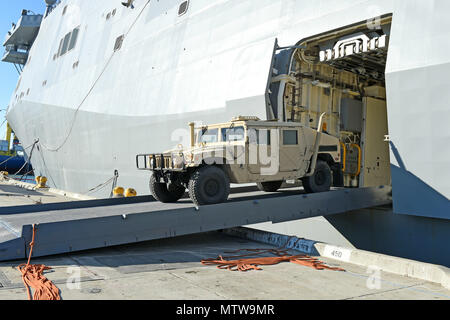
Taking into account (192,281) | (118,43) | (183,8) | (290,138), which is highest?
(183,8)

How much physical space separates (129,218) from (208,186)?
5.22 feet

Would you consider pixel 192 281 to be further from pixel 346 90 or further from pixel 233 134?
pixel 346 90

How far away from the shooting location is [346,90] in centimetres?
1189

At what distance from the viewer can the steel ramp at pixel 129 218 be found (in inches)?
208

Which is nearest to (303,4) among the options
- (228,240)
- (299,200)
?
(299,200)

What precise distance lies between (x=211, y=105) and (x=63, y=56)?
584 inches

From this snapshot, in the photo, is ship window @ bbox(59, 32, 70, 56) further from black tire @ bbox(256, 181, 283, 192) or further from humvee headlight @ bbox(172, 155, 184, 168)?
humvee headlight @ bbox(172, 155, 184, 168)

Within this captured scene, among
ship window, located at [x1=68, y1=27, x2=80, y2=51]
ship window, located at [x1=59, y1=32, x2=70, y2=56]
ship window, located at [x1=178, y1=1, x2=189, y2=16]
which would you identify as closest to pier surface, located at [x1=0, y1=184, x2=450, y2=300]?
ship window, located at [x1=178, y1=1, x2=189, y2=16]

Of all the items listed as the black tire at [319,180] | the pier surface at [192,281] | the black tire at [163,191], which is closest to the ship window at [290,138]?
the black tire at [319,180]

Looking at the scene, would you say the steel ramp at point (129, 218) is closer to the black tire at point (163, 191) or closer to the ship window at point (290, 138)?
the black tire at point (163, 191)

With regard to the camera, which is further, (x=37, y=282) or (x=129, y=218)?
(x=129, y=218)

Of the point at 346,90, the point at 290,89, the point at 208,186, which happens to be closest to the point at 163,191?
the point at 208,186

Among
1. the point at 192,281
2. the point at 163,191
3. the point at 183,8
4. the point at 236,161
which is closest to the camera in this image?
the point at 192,281
